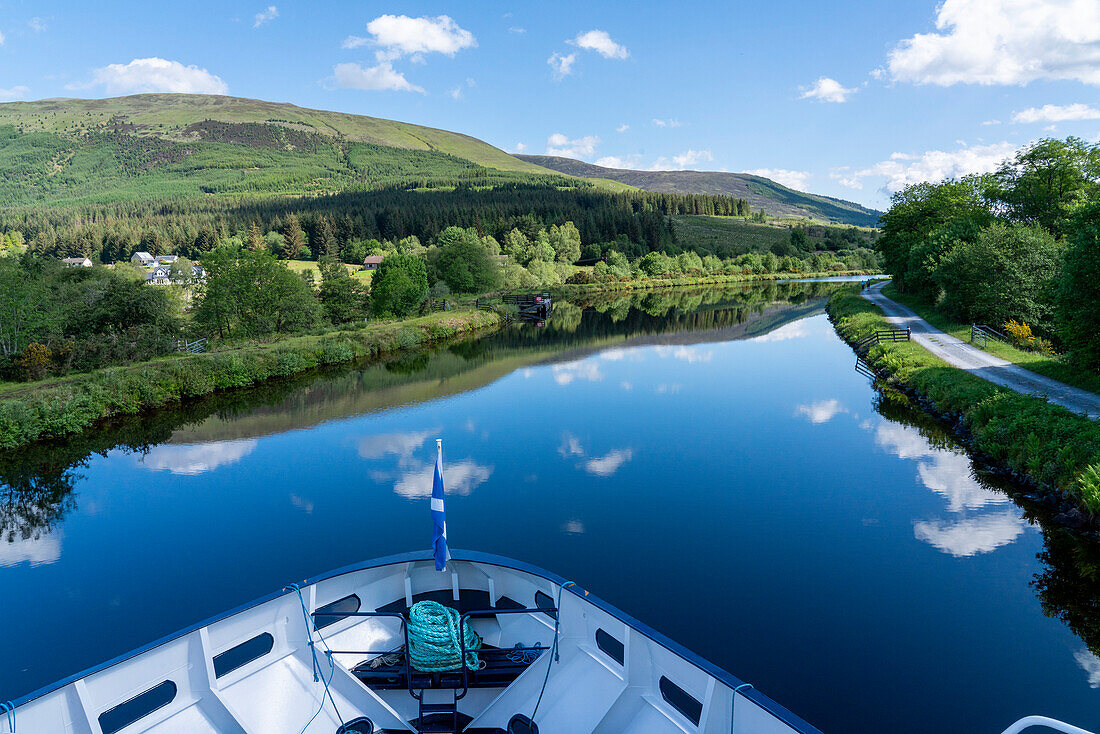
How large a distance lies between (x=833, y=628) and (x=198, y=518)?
52.5 ft

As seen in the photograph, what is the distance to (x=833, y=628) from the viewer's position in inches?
407

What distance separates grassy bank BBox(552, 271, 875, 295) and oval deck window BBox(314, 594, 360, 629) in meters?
83.4

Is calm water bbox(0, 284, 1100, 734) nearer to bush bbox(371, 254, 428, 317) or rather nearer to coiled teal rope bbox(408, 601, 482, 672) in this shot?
coiled teal rope bbox(408, 601, 482, 672)

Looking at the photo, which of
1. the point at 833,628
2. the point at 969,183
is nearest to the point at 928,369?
the point at 833,628

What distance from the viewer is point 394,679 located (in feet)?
25.9

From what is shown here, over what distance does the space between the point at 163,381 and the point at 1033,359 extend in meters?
40.3

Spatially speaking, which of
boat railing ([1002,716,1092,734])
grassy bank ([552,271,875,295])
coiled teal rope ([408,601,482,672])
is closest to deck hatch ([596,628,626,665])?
coiled teal rope ([408,601,482,672])

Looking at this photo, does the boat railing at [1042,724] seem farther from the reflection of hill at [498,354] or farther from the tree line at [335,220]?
the tree line at [335,220]

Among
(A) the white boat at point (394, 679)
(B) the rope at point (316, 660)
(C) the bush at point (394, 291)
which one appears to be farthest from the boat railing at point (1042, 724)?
(C) the bush at point (394, 291)

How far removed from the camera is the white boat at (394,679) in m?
6.04

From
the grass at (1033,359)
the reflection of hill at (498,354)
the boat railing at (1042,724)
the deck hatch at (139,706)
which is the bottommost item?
the reflection of hill at (498,354)

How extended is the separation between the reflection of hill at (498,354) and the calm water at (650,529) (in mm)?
443

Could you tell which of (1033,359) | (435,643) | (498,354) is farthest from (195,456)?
(1033,359)

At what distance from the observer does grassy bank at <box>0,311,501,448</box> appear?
23969 millimetres
